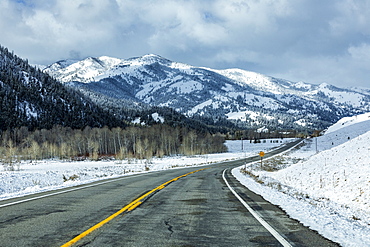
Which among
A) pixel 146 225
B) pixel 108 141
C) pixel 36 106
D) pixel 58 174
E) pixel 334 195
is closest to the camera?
pixel 146 225

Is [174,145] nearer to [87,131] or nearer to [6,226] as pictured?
[87,131]

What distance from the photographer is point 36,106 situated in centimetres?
16512

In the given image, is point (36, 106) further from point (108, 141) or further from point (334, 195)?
point (334, 195)

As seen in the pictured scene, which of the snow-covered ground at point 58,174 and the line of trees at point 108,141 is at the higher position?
the line of trees at point 108,141

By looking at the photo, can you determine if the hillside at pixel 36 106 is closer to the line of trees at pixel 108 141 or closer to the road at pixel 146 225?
the line of trees at pixel 108 141

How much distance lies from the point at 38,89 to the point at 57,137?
96791 mm

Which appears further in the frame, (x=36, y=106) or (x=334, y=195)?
(x=36, y=106)

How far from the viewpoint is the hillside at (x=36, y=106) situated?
144375 millimetres

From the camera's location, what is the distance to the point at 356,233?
18.6ft

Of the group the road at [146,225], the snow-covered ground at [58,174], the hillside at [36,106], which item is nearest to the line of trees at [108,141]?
the hillside at [36,106]

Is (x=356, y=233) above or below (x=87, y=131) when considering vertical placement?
below

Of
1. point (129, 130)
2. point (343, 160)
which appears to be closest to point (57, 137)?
point (129, 130)

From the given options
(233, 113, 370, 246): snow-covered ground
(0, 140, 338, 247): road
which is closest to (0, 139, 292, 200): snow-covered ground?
(0, 140, 338, 247): road

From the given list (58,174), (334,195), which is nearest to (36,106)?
(58,174)
